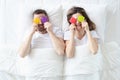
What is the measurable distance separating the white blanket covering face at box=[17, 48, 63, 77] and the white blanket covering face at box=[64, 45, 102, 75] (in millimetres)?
110

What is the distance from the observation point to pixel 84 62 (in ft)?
5.39

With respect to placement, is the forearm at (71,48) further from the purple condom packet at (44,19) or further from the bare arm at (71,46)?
the purple condom packet at (44,19)

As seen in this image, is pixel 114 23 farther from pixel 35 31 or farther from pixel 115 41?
pixel 35 31

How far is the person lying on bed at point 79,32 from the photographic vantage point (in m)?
1.64

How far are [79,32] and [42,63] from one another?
306mm

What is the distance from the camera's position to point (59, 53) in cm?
166

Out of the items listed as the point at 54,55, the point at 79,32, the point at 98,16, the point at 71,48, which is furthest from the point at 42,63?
the point at 98,16

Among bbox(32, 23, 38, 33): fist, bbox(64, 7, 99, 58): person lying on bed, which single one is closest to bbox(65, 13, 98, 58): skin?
bbox(64, 7, 99, 58): person lying on bed

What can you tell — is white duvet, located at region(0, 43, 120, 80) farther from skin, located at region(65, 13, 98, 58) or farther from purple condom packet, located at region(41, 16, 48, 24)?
purple condom packet, located at region(41, 16, 48, 24)

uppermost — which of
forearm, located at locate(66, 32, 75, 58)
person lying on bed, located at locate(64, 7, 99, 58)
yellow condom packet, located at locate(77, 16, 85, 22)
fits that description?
yellow condom packet, located at locate(77, 16, 85, 22)

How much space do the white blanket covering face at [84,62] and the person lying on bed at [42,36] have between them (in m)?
0.10

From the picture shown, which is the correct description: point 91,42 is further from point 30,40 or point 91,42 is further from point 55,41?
point 30,40

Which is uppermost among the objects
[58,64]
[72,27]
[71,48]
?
[72,27]

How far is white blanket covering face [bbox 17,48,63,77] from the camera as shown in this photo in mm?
1643
